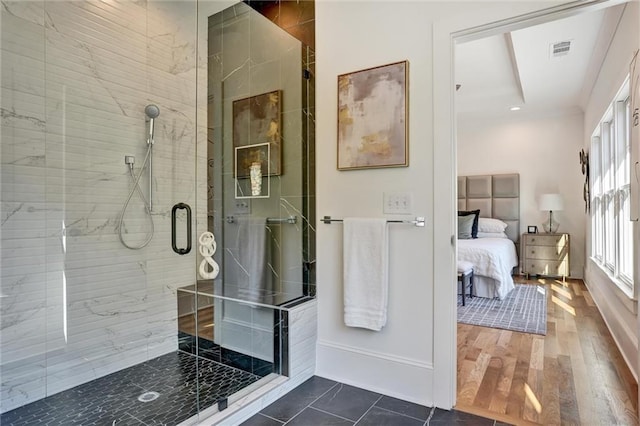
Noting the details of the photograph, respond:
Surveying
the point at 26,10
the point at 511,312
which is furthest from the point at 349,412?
the point at 26,10

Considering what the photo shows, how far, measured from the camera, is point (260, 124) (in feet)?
8.59

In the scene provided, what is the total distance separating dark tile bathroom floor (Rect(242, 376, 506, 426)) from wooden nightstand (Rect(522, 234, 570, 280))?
4413mm

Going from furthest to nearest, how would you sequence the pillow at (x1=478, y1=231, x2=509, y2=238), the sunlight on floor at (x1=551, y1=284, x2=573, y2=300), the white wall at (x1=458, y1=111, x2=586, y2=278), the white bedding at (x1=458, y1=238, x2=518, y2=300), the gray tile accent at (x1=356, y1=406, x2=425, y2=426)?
the pillow at (x1=478, y1=231, x2=509, y2=238)
the white wall at (x1=458, y1=111, x2=586, y2=278)
the sunlight on floor at (x1=551, y1=284, x2=573, y2=300)
the white bedding at (x1=458, y1=238, x2=518, y2=300)
the gray tile accent at (x1=356, y1=406, x2=425, y2=426)

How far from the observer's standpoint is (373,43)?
222cm

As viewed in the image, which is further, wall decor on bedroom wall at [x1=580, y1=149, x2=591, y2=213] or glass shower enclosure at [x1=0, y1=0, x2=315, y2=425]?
wall decor on bedroom wall at [x1=580, y1=149, x2=591, y2=213]

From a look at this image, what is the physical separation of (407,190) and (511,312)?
98.2 inches

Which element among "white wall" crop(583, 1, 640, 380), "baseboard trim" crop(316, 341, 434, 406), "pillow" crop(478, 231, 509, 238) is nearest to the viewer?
"baseboard trim" crop(316, 341, 434, 406)

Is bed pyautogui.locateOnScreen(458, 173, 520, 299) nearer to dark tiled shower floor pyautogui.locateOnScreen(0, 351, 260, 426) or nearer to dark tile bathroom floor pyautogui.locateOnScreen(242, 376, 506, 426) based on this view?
dark tile bathroom floor pyautogui.locateOnScreen(242, 376, 506, 426)

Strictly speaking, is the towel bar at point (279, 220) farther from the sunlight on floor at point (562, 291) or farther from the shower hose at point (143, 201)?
the sunlight on floor at point (562, 291)

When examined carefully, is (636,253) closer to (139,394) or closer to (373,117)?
(373,117)

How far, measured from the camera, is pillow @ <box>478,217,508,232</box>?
5697mm

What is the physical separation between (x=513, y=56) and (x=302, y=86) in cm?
256

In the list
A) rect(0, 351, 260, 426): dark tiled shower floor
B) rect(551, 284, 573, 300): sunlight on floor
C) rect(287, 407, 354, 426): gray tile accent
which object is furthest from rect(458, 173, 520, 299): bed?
rect(0, 351, 260, 426): dark tiled shower floor

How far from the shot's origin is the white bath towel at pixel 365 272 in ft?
6.92
